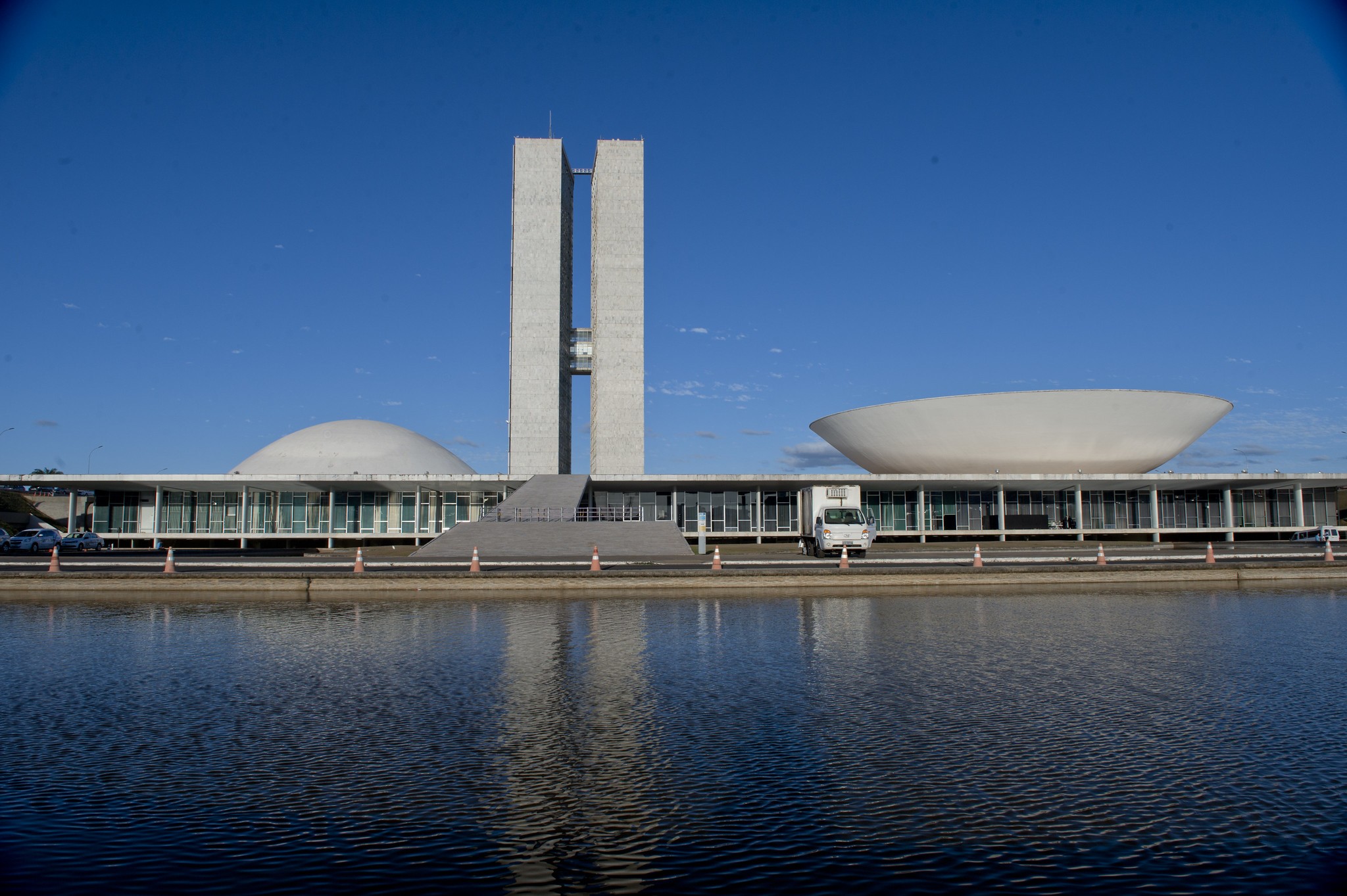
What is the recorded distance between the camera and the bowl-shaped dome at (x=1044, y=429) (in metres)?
55.0

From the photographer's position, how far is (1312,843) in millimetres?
5211

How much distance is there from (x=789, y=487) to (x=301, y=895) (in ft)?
157

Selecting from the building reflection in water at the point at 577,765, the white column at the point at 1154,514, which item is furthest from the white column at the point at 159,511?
the white column at the point at 1154,514

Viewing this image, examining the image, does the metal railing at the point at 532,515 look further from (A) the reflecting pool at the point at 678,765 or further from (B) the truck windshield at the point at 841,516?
(A) the reflecting pool at the point at 678,765

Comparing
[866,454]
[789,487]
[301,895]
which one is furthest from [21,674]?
[866,454]

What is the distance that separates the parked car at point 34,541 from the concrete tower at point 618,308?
3287cm

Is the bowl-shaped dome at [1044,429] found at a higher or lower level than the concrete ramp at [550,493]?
higher

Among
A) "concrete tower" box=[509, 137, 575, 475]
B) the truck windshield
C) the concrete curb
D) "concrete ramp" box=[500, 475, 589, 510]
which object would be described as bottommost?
the concrete curb

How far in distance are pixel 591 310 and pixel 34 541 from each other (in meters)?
39.2

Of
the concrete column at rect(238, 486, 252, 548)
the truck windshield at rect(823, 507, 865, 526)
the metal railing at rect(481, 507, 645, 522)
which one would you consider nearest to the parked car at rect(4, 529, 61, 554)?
the concrete column at rect(238, 486, 252, 548)

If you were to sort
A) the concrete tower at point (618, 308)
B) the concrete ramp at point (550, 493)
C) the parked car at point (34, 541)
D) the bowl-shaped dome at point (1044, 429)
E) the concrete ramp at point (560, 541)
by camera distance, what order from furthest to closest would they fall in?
the concrete tower at point (618, 308), the bowl-shaped dome at point (1044, 429), the concrete ramp at point (550, 493), the parked car at point (34, 541), the concrete ramp at point (560, 541)

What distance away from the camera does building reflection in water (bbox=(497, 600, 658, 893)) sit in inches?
197

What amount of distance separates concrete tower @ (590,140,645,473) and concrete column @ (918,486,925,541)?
21738mm

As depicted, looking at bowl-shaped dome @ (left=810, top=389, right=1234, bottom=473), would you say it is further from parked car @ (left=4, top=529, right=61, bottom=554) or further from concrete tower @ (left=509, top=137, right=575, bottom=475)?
parked car @ (left=4, top=529, right=61, bottom=554)
